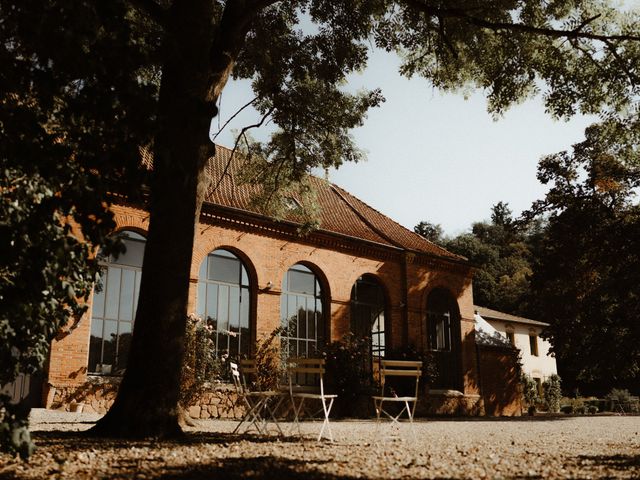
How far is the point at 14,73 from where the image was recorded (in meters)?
3.46

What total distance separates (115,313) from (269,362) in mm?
4214

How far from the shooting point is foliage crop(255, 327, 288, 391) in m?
15.3

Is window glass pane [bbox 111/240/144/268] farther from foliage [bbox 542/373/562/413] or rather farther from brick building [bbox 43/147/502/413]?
foliage [bbox 542/373/562/413]

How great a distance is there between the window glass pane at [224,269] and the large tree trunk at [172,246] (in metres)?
7.73

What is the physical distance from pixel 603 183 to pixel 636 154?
3.83 m

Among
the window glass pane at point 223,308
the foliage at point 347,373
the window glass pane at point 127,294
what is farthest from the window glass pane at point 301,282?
the window glass pane at point 127,294

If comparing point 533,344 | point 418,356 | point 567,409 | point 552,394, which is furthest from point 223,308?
point 533,344

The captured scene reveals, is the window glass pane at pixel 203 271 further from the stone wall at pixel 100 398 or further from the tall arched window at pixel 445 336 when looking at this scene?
the tall arched window at pixel 445 336

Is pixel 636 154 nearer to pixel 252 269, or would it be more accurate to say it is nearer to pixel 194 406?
pixel 252 269

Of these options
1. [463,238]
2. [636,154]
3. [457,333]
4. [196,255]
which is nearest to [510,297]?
Answer: [463,238]

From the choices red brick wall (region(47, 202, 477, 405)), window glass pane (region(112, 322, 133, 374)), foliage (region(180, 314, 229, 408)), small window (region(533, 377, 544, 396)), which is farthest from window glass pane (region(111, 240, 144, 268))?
small window (region(533, 377, 544, 396))

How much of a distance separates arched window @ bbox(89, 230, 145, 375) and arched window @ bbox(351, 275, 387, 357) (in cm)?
728

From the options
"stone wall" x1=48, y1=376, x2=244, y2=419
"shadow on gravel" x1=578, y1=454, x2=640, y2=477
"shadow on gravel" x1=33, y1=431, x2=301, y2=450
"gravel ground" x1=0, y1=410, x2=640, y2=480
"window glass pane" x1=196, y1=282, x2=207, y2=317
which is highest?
"window glass pane" x1=196, y1=282, x2=207, y2=317

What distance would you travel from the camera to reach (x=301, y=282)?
17.7 m
